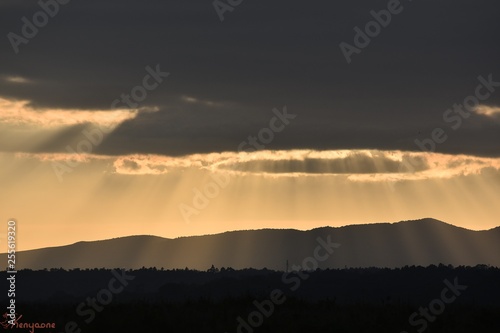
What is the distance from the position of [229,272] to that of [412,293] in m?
58.4

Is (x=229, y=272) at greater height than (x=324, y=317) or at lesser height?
greater

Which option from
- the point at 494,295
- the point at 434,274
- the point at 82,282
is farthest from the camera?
the point at 82,282

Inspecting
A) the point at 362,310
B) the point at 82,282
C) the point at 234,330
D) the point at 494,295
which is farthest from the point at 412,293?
the point at 82,282

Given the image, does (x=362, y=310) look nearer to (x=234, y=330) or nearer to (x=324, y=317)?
(x=324, y=317)

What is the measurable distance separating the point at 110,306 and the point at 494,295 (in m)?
44.5

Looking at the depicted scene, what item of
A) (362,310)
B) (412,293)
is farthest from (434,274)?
(362,310)

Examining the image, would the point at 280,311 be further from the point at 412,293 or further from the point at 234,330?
the point at 412,293

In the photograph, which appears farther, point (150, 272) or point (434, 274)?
point (150, 272)

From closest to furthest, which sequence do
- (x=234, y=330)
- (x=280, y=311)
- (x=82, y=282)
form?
(x=234, y=330) < (x=280, y=311) < (x=82, y=282)

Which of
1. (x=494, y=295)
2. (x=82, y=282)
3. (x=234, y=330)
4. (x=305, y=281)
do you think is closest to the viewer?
(x=234, y=330)

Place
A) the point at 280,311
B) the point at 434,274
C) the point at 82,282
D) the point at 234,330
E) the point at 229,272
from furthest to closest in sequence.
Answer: the point at 229,272 < the point at 82,282 < the point at 434,274 < the point at 280,311 < the point at 234,330

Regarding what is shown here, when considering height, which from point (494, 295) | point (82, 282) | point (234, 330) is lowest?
point (234, 330)

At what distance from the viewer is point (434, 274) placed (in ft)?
326

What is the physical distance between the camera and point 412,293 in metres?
90.2
